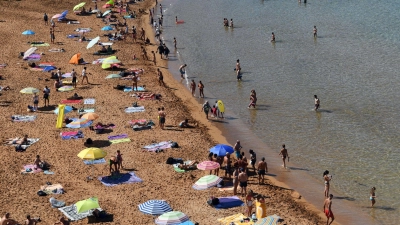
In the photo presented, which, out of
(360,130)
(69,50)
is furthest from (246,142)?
(69,50)

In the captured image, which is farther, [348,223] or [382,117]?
[382,117]

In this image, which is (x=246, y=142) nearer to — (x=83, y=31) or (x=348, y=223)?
(x=348, y=223)

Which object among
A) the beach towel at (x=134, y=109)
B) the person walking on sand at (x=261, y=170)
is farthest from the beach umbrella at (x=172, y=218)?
the beach towel at (x=134, y=109)

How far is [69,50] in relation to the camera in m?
42.4

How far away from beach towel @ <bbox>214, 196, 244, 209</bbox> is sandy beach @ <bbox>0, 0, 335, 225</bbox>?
0.85ft

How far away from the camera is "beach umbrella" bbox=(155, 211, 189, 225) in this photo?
60.0 feet

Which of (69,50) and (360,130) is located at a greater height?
(69,50)

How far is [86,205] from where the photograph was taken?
18875 millimetres

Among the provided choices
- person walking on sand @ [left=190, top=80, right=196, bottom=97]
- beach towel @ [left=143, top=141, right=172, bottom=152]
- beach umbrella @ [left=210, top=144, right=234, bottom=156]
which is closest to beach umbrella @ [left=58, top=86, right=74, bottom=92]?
person walking on sand @ [left=190, top=80, right=196, bottom=97]

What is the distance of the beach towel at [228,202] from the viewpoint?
20125 mm

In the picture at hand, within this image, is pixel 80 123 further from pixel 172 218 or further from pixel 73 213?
pixel 172 218

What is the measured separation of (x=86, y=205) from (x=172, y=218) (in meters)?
2.75

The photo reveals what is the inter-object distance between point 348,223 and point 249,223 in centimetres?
388

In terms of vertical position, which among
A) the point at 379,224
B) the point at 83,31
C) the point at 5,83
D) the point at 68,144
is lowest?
the point at 379,224
